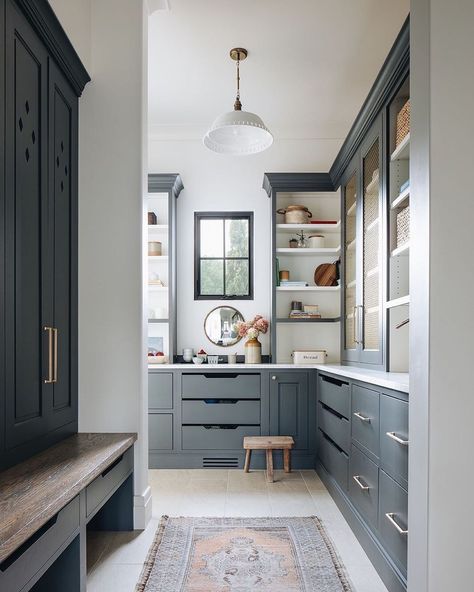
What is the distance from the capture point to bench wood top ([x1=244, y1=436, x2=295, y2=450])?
392 cm

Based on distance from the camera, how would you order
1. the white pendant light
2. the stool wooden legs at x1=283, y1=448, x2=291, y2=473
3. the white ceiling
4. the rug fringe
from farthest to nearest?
the stool wooden legs at x1=283, y1=448, x2=291, y2=473 → the white pendant light → the white ceiling → the rug fringe

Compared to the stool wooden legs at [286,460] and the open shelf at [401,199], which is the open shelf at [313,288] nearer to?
the stool wooden legs at [286,460]

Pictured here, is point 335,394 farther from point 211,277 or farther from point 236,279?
point 211,277

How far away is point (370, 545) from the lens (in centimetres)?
246

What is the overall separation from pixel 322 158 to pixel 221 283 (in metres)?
1.51

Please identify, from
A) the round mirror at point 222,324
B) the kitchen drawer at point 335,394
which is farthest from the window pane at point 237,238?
the kitchen drawer at point 335,394

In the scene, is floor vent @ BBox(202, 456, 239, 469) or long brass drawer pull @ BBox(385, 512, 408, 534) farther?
floor vent @ BBox(202, 456, 239, 469)

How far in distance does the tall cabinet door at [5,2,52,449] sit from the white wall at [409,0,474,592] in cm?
148

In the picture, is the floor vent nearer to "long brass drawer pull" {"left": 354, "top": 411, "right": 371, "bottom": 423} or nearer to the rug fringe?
the rug fringe

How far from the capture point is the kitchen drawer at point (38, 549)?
4.43 ft

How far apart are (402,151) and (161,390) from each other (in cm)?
257

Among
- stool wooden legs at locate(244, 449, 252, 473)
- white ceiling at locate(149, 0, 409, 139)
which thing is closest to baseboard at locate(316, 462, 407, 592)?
stool wooden legs at locate(244, 449, 252, 473)

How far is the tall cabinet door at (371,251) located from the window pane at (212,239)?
171 centimetres

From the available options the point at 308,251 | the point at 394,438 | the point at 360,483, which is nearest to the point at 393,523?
the point at 394,438
